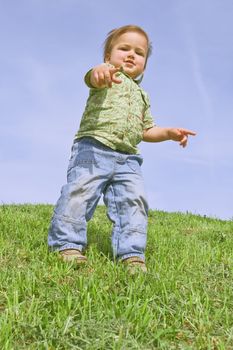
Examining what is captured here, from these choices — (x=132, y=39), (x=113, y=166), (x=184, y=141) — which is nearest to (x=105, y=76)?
(x=113, y=166)

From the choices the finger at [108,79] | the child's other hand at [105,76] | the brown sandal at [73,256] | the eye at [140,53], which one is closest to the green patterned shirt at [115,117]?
the eye at [140,53]

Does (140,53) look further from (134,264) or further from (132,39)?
(134,264)

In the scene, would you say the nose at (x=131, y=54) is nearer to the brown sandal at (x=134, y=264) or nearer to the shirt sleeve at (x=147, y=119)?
the shirt sleeve at (x=147, y=119)

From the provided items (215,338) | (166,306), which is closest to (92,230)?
(166,306)

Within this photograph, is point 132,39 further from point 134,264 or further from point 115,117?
point 134,264

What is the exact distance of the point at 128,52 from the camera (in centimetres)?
542

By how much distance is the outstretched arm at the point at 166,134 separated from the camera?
209 inches

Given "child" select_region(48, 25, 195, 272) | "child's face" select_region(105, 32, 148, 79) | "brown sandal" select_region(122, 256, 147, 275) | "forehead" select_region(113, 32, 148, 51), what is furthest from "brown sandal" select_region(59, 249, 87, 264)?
"forehead" select_region(113, 32, 148, 51)

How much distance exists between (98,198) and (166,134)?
3.49 feet

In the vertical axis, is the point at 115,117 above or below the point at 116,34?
below

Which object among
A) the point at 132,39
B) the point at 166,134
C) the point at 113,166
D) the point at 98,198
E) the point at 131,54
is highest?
the point at 132,39

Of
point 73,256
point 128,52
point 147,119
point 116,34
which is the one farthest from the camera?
point 147,119

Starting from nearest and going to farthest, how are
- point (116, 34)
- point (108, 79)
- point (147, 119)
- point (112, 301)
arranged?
point (112, 301) < point (108, 79) < point (116, 34) < point (147, 119)

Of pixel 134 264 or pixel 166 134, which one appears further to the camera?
pixel 166 134
